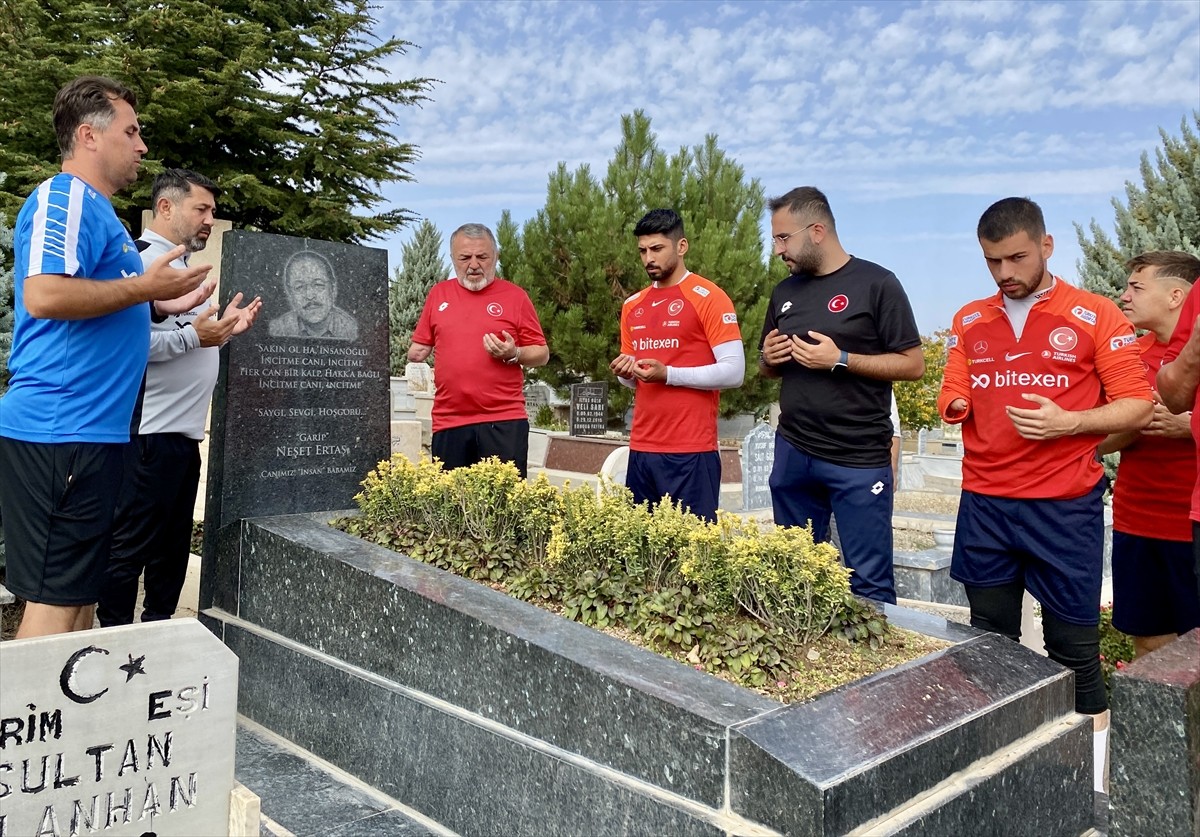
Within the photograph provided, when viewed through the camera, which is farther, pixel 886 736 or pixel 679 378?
pixel 679 378

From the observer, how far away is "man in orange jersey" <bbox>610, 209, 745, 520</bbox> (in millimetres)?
4367

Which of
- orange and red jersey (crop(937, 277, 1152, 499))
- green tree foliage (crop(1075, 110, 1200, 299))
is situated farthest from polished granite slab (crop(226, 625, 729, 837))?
green tree foliage (crop(1075, 110, 1200, 299))

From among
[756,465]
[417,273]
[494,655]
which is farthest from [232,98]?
[494,655]

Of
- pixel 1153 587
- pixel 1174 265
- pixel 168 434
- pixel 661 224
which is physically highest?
pixel 661 224

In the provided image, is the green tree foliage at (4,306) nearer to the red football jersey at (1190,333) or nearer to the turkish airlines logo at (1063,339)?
the turkish airlines logo at (1063,339)

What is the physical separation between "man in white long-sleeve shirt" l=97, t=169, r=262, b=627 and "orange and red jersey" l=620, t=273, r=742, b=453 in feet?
6.23

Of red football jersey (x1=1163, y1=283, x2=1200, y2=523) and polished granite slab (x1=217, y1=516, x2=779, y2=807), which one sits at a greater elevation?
red football jersey (x1=1163, y1=283, x2=1200, y2=523)

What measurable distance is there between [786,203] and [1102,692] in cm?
226

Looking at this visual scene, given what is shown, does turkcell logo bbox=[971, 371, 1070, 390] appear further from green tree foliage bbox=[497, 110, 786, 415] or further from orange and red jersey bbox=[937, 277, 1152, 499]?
green tree foliage bbox=[497, 110, 786, 415]

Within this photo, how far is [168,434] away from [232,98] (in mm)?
17140

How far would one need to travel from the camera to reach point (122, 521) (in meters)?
3.69

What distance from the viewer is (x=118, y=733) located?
6.77 ft

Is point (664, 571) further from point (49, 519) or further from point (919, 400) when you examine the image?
point (919, 400)

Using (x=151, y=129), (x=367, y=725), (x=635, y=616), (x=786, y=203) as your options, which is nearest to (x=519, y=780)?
(x=635, y=616)
